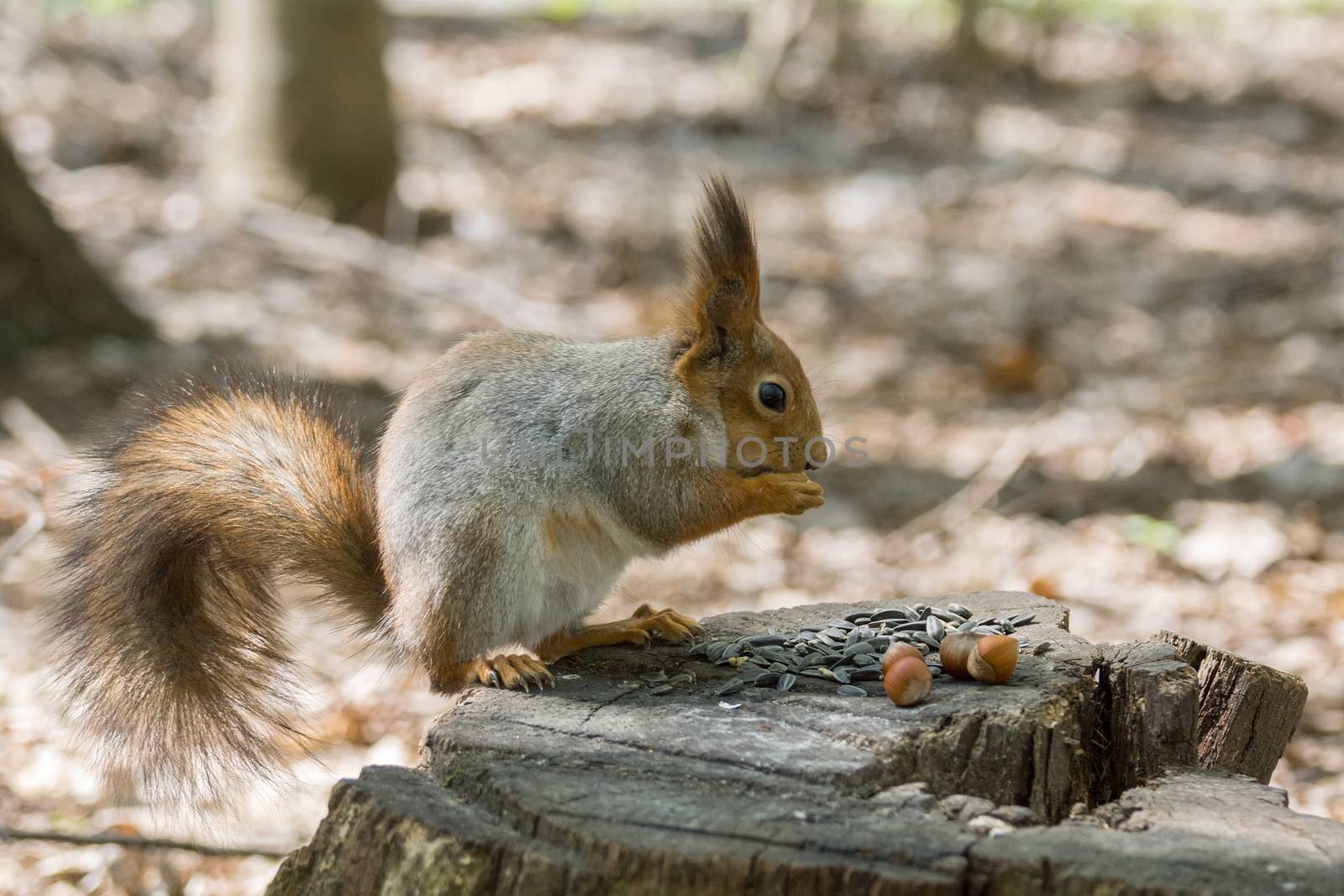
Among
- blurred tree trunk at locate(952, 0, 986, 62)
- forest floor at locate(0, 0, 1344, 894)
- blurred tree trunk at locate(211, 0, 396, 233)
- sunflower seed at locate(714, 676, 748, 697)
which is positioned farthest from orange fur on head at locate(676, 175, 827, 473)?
blurred tree trunk at locate(952, 0, 986, 62)

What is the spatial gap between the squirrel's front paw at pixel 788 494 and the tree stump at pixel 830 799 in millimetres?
322

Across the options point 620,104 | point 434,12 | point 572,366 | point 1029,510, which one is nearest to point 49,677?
point 572,366

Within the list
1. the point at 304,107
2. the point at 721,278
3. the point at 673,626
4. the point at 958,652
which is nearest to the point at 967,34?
the point at 304,107

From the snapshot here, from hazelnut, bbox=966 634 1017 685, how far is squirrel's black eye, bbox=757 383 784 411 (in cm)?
61

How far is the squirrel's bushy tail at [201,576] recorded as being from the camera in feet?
6.16

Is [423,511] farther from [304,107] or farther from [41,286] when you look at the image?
[304,107]

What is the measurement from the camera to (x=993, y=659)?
172 cm

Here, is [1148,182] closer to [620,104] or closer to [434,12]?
[620,104]

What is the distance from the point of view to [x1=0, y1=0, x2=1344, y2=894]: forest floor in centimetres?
321

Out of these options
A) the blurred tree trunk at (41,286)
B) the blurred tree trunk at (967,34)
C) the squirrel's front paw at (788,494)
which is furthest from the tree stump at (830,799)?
the blurred tree trunk at (967,34)

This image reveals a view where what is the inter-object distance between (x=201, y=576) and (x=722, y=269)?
95cm

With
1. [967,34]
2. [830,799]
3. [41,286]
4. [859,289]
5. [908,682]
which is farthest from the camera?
[967,34]

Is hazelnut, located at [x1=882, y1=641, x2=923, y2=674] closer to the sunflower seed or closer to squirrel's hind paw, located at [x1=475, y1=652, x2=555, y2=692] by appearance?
the sunflower seed

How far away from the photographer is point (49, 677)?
1921mm
